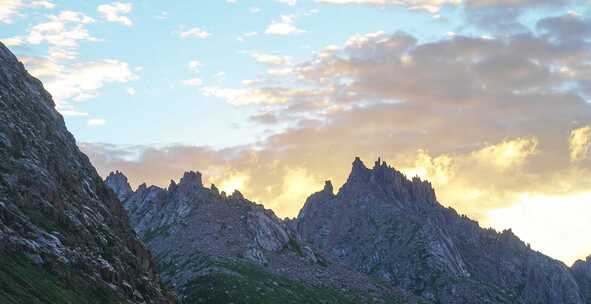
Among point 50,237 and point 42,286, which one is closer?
point 42,286

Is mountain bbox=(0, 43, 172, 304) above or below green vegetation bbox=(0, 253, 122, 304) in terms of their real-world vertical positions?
above

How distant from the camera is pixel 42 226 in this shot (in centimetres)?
15425

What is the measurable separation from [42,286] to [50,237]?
80.0 ft

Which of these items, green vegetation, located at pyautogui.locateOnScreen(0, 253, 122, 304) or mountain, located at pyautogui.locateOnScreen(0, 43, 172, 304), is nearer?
green vegetation, located at pyautogui.locateOnScreen(0, 253, 122, 304)

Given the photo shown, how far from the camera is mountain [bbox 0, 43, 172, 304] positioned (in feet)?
433

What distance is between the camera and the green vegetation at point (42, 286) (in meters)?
117

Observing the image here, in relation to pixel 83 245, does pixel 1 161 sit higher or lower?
higher

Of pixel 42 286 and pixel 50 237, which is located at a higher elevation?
pixel 50 237

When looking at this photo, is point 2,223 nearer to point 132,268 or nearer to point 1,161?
point 1,161

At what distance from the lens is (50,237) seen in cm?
15225

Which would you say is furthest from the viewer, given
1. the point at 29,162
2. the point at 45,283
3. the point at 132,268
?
the point at 132,268

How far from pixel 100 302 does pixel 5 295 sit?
36920mm

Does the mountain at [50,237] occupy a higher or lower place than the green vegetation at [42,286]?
higher

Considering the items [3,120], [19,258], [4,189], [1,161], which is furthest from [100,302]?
[3,120]
